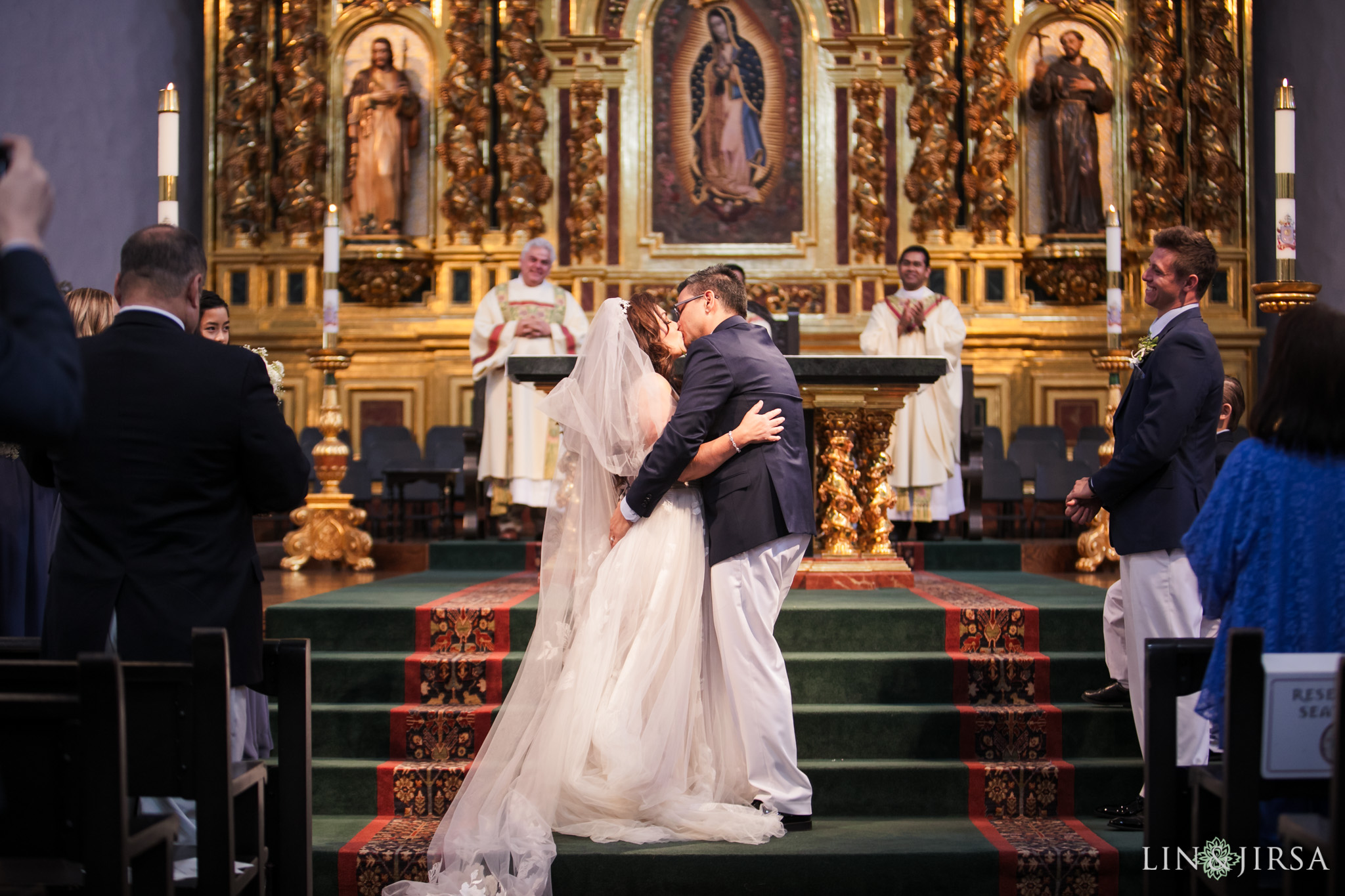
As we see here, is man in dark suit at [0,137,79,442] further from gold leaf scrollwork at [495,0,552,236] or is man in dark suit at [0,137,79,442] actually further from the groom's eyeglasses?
gold leaf scrollwork at [495,0,552,236]

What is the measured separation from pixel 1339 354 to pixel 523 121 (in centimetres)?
900

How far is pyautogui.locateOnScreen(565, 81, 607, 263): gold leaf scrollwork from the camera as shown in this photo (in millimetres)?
10547

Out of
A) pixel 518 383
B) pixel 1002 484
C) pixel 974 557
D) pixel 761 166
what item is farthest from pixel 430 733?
pixel 761 166

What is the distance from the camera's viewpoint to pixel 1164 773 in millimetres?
2768

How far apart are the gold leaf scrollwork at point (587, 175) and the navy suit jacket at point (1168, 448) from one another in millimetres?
7276

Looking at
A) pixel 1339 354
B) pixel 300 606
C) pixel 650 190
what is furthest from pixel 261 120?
pixel 1339 354

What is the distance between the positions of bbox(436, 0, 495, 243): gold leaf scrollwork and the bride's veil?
688cm

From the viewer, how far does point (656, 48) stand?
1066 centimetres

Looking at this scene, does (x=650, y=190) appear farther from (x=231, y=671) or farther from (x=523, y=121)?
(x=231, y=671)

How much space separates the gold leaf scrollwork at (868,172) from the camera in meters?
10.5

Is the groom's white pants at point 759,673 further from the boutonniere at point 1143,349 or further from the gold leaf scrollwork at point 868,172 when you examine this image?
the gold leaf scrollwork at point 868,172

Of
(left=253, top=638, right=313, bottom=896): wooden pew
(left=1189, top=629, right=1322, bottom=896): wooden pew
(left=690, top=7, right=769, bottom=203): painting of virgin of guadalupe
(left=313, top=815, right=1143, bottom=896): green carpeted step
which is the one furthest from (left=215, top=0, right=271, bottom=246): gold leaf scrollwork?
(left=1189, top=629, right=1322, bottom=896): wooden pew

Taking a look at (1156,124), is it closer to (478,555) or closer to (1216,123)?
(1216,123)

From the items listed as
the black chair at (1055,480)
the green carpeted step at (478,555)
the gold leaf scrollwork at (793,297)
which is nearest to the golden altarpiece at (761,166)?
the gold leaf scrollwork at (793,297)
